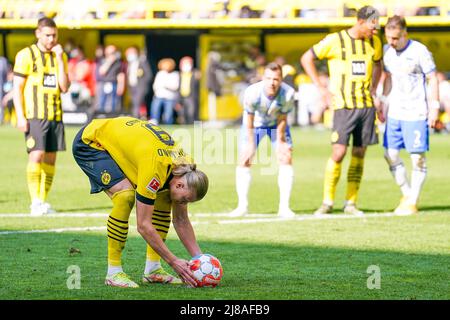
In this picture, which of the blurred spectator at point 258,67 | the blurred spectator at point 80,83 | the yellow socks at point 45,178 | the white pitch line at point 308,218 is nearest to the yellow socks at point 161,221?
the white pitch line at point 308,218

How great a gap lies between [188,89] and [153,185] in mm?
25794

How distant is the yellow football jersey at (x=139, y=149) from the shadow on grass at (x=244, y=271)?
77 centimetres

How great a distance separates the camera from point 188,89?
3288 cm

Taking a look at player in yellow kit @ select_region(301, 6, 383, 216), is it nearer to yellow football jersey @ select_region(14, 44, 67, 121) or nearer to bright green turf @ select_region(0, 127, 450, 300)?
bright green turf @ select_region(0, 127, 450, 300)

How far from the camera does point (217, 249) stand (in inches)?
384

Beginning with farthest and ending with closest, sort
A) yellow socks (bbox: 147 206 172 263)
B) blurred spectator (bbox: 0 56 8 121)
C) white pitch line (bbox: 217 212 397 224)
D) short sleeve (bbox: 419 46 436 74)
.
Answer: blurred spectator (bbox: 0 56 8 121) → short sleeve (bbox: 419 46 436 74) → white pitch line (bbox: 217 212 397 224) → yellow socks (bbox: 147 206 172 263)

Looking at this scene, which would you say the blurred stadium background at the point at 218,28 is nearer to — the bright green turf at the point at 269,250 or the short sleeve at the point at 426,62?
the bright green turf at the point at 269,250

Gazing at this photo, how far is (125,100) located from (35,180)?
24.1 metres

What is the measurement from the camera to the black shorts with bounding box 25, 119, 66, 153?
12.7 metres

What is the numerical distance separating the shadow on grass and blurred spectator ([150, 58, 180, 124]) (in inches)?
817

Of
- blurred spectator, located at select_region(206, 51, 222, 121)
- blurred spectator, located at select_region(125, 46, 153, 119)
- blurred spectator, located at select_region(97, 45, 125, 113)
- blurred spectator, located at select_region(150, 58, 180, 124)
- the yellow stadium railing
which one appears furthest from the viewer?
blurred spectator, located at select_region(206, 51, 222, 121)

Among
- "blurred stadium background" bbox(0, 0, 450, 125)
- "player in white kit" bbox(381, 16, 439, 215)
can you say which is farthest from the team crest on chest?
"blurred stadium background" bbox(0, 0, 450, 125)

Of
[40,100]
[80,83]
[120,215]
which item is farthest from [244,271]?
[80,83]
